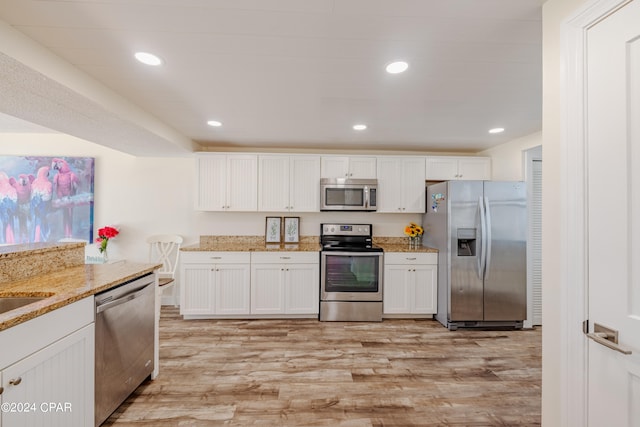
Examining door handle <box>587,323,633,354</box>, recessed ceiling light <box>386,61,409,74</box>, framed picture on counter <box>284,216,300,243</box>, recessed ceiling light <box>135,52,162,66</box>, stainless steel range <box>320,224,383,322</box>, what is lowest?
stainless steel range <box>320,224,383,322</box>

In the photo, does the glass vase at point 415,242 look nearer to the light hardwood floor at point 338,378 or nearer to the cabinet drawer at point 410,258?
the cabinet drawer at point 410,258

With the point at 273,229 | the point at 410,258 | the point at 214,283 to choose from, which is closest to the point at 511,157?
the point at 410,258

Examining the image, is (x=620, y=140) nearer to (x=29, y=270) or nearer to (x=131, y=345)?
(x=131, y=345)

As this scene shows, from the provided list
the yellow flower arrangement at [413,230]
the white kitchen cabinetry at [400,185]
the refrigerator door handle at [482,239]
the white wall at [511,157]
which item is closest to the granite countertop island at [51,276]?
the white kitchen cabinetry at [400,185]

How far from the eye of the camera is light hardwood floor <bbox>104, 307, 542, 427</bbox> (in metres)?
1.85

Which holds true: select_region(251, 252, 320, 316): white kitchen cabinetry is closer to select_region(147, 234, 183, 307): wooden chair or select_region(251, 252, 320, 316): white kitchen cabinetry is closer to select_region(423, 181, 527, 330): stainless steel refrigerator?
select_region(147, 234, 183, 307): wooden chair

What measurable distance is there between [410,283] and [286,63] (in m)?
2.97

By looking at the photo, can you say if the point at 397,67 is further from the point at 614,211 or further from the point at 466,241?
the point at 466,241

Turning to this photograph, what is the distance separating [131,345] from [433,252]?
3.30 metres

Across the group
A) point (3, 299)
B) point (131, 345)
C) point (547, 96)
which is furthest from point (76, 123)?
point (547, 96)

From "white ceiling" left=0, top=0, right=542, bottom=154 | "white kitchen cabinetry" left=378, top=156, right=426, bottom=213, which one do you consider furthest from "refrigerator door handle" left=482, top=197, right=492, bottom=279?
"white ceiling" left=0, top=0, right=542, bottom=154

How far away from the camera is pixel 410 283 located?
3.59 meters

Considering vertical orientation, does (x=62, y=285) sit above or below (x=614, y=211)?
below

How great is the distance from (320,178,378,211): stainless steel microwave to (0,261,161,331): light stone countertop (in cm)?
228
